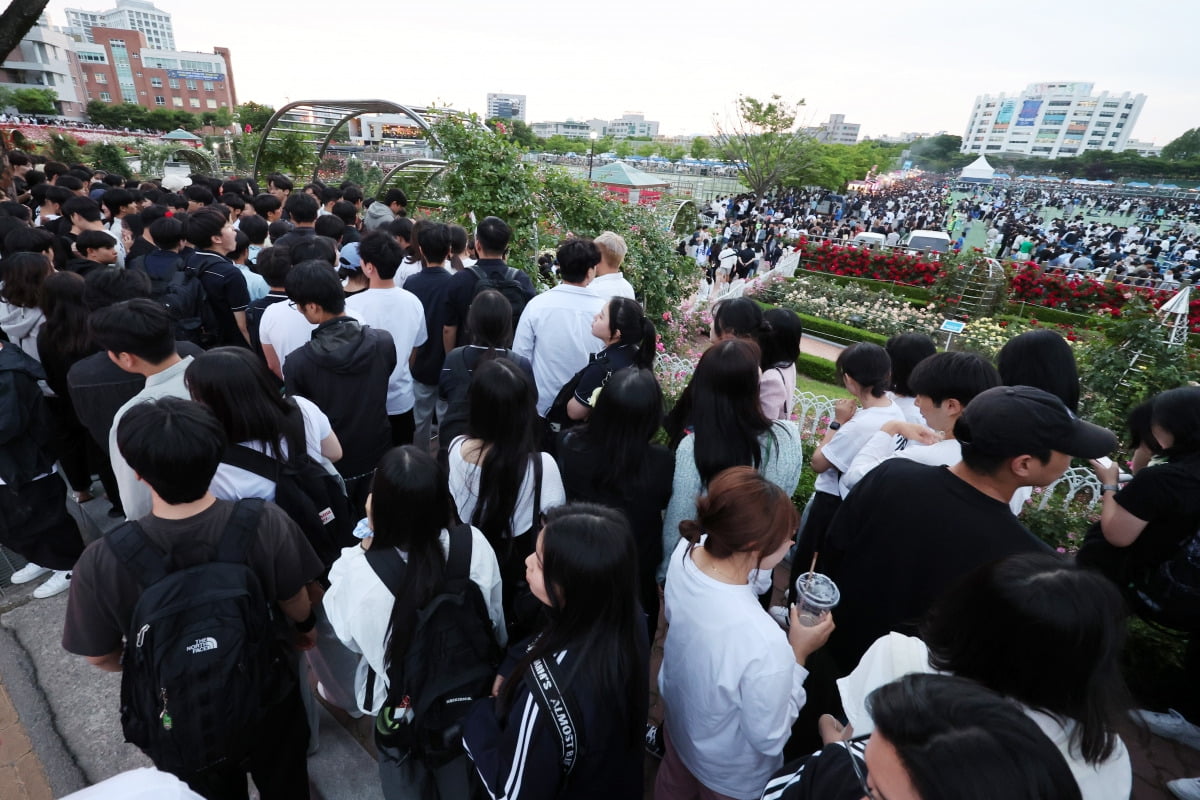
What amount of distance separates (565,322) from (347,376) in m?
1.37

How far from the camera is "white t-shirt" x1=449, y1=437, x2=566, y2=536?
7.72 feet

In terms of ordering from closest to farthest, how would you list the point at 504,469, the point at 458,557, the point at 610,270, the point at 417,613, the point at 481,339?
the point at 417,613
the point at 458,557
the point at 504,469
the point at 481,339
the point at 610,270

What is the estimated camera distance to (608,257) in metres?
4.36

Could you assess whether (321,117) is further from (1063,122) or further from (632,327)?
(1063,122)

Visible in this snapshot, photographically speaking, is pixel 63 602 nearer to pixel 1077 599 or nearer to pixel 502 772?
pixel 502 772

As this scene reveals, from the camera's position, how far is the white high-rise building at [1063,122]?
104812 mm

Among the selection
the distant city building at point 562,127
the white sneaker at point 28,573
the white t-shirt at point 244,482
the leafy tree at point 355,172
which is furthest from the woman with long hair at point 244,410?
the distant city building at point 562,127

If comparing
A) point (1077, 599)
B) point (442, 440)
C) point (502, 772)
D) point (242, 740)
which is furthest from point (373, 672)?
point (1077, 599)

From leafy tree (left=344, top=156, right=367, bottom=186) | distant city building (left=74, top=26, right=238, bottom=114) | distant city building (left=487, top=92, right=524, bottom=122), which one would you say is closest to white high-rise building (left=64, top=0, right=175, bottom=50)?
distant city building (left=74, top=26, right=238, bottom=114)

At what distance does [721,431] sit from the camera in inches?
99.8

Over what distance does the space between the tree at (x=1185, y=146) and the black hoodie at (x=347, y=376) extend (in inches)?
4003

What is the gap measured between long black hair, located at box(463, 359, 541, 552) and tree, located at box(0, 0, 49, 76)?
9017 millimetres

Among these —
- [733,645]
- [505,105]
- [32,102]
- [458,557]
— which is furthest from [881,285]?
[505,105]

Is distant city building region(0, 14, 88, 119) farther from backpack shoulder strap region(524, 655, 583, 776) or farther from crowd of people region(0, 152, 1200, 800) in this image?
backpack shoulder strap region(524, 655, 583, 776)
